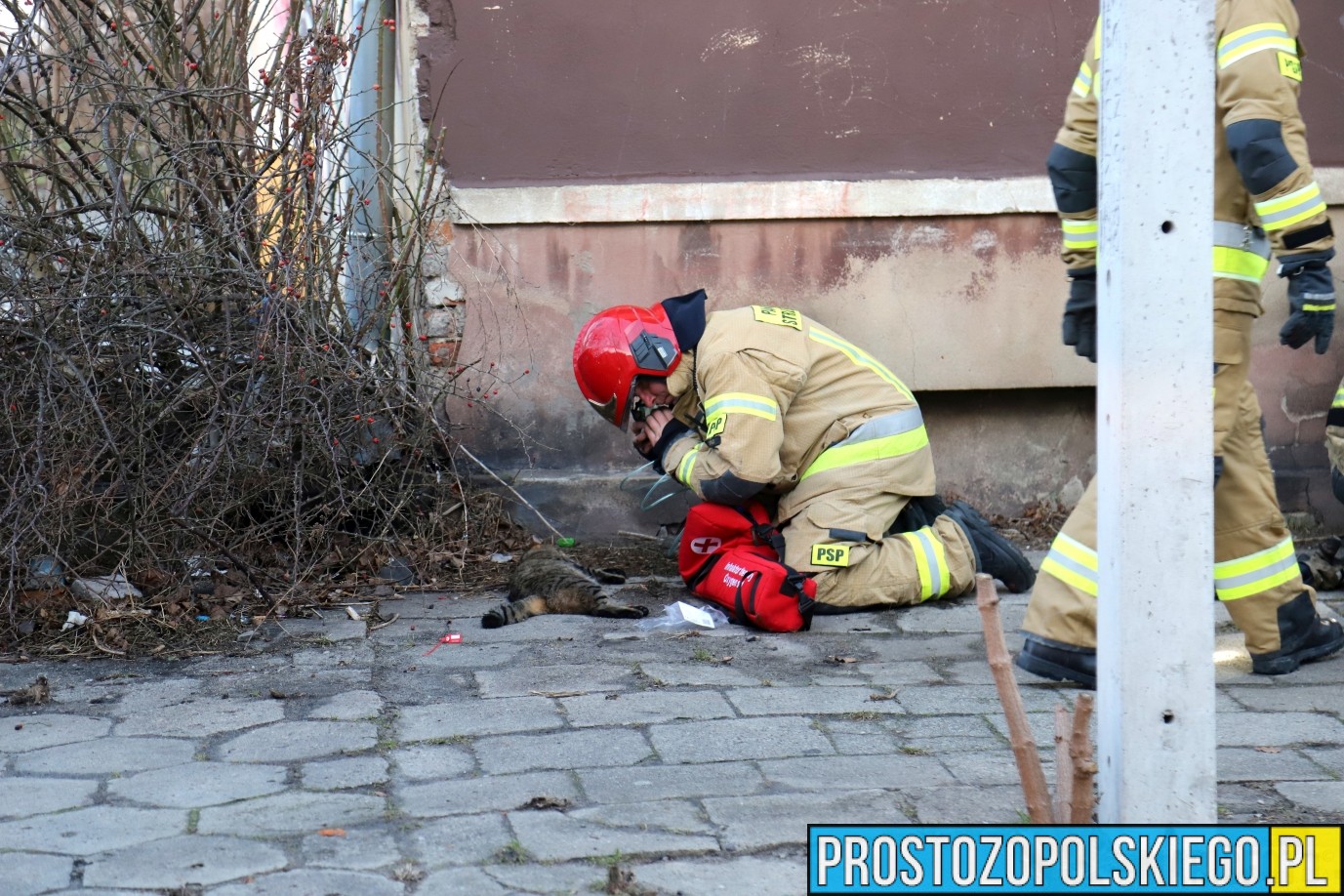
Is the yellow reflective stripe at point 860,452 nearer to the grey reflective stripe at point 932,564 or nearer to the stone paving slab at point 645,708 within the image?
the grey reflective stripe at point 932,564

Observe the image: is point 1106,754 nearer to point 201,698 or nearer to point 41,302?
point 201,698

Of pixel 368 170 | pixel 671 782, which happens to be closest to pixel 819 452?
pixel 671 782

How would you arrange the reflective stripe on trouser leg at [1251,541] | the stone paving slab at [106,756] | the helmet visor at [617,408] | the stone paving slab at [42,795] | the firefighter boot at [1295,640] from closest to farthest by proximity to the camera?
the stone paving slab at [42,795]
the stone paving slab at [106,756]
the reflective stripe on trouser leg at [1251,541]
the firefighter boot at [1295,640]
the helmet visor at [617,408]

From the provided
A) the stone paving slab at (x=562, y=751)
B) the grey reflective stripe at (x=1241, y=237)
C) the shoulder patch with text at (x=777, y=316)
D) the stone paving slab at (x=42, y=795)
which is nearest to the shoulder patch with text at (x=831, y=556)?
the shoulder patch with text at (x=777, y=316)

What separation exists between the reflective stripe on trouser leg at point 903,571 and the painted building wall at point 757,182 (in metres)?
1.10

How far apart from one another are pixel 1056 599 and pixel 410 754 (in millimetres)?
1807

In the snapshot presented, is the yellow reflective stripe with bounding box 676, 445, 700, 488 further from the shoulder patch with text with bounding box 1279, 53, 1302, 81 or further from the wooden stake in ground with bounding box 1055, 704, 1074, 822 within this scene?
the wooden stake in ground with bounding box 1055, 704, 1074, 822

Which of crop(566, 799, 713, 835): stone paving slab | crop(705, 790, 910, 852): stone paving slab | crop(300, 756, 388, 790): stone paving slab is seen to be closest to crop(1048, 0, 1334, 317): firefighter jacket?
crop(705, 790, 910, 852): stone paving slab

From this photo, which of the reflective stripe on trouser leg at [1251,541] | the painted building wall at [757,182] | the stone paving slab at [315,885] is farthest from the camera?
the painted building wall at [757,182]

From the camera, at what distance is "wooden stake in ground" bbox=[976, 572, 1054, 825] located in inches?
88.4

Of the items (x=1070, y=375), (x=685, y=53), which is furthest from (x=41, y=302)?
(x=1070, y=375)

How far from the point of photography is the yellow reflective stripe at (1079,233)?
12.3 ft

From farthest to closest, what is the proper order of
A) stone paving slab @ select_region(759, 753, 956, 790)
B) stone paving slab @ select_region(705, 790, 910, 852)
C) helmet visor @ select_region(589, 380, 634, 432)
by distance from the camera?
1. helmet visor @ select_region(589, 380, 634, 432)
2. stone paving slab @ select_region(759, 753, 956, 790)
3. stone paving slab @ select_region(705, 790, 910, 852)

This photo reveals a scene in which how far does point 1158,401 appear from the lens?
2.11 m
